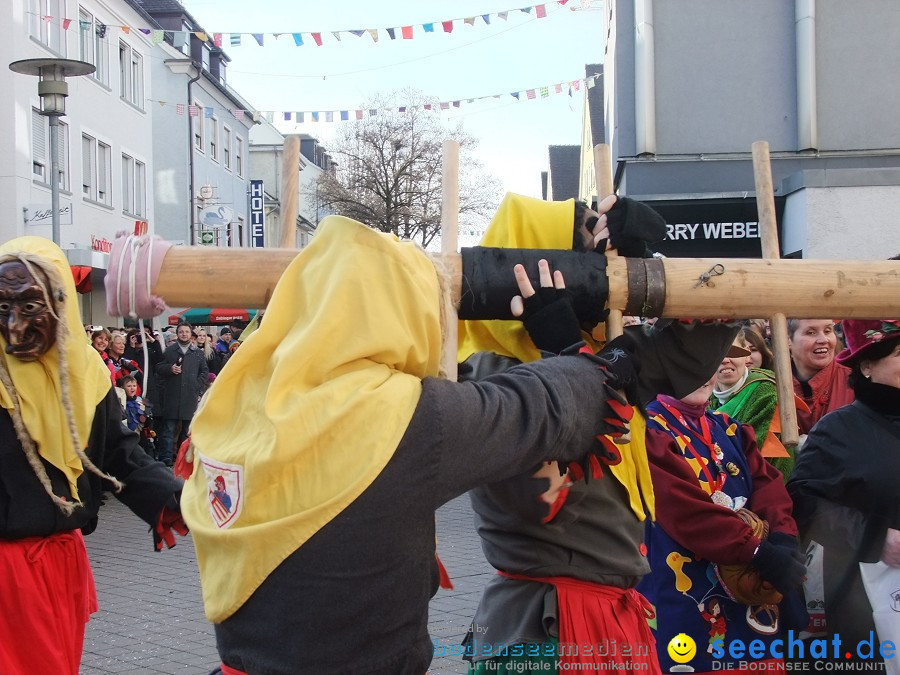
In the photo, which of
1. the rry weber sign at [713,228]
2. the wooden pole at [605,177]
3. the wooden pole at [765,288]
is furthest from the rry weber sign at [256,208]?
the wooden pole at [765,288]

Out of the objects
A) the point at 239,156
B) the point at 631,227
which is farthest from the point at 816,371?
the point at 239,156

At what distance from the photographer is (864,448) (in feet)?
10.0

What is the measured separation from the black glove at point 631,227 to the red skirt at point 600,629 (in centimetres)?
88

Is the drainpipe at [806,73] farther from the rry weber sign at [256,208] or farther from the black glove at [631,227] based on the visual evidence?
the rry weber sign at [256,208]

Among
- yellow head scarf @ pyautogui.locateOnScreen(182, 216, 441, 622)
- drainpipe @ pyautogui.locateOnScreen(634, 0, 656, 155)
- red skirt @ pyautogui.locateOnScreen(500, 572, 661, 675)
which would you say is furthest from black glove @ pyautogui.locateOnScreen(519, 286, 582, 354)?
drainpipe @ pyautogui.locateOnScreen(634, 0, 656, 155)

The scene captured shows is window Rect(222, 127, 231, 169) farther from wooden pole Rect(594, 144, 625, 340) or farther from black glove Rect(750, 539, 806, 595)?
wooden pole Rect(594, 144, 625, 340)

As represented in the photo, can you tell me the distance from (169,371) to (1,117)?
8.39 metres

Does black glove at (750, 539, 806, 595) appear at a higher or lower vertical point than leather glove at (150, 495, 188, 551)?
lower

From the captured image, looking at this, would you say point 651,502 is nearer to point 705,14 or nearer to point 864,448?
point 864,448

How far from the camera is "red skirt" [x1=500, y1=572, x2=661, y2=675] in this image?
2.34m

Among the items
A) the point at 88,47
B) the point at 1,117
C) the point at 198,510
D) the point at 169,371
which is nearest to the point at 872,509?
the point at 198,510

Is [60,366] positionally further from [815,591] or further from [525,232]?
[815,591]

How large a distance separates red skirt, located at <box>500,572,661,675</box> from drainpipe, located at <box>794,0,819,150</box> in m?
12.1

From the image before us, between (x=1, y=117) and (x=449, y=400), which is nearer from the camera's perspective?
(x=449, y=400)
